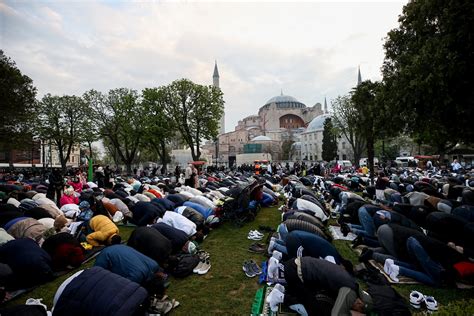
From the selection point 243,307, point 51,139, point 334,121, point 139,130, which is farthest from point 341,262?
point 51,139

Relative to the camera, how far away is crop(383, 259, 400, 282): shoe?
192 inches

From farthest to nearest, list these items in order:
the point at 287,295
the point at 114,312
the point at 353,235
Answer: the point at 353,235, the point at 287,295, the point at 114,312

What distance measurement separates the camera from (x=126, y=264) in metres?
4.04

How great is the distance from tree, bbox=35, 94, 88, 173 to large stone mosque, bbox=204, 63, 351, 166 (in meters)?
42.8

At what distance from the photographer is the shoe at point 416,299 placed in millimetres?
4113

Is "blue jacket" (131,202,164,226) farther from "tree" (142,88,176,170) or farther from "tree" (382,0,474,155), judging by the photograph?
"tree" (142,88,176,170)

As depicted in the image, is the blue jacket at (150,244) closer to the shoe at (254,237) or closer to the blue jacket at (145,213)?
the blue jacket at (145,213)

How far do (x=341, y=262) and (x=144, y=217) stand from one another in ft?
17.4

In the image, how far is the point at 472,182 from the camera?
13.6 meters

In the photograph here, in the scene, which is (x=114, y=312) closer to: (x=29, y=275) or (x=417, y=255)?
(x=29, y=275)

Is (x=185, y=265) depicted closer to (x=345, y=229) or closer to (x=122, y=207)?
(x=345, y=229)

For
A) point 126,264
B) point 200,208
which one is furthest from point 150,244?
point 200,208

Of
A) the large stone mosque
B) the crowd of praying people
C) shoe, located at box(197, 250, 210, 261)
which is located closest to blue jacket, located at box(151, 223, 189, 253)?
the crowd of praying people

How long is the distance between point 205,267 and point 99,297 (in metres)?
2.87
